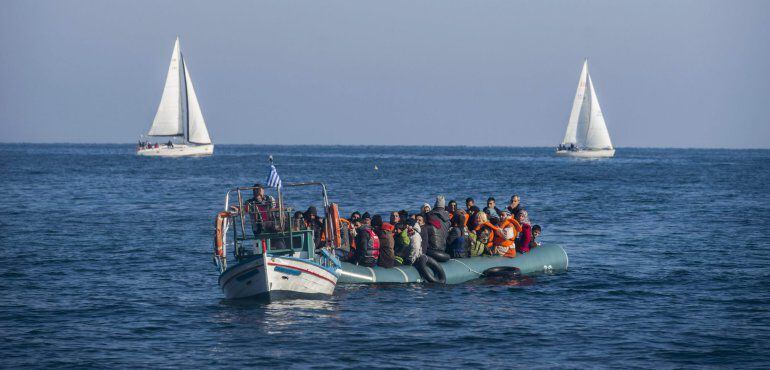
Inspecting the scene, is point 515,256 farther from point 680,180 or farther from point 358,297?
point 680,180

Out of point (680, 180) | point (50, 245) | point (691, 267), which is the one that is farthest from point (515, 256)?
point (680, 180)

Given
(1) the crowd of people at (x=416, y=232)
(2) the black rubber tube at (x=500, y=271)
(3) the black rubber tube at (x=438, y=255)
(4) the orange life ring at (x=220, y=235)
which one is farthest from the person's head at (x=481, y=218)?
(4) the orange life ring at (x=220, y=235)

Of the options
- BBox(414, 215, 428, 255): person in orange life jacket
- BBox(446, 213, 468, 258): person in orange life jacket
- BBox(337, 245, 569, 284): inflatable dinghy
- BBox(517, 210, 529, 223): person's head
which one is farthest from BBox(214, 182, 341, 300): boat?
BBox(517, 210, 529, 223): person's head

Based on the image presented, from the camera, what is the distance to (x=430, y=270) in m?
24.0

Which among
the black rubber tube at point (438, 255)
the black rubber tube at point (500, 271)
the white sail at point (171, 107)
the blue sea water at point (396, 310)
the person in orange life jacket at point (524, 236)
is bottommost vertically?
the blue sea water at point (396, 310)

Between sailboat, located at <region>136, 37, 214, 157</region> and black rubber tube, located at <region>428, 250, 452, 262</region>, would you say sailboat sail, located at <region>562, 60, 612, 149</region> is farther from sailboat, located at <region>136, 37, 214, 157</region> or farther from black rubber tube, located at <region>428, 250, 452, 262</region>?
black rubber tube, located at <region>428, 250, 452, 262</region>

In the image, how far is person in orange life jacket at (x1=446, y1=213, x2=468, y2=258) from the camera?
2459 centimetres

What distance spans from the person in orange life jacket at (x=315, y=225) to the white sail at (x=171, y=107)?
94.0m

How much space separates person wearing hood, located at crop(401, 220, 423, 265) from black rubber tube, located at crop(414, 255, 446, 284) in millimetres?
162

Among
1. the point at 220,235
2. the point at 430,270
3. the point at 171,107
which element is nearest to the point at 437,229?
the point at 430,270

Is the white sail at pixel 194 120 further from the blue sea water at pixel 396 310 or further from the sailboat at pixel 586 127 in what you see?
the blue sea water at pixel 396 310

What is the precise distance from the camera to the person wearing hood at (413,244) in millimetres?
23578

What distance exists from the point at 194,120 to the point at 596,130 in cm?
5150

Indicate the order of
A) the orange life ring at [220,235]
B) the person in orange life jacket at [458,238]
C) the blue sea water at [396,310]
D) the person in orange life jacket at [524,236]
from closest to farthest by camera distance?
1. the blue sea water at [396,310]
2. the orange life ring at [220,235]
3. the person in orange life jacket at [458,238]
4. the person in orange life jacket at [524,236]
